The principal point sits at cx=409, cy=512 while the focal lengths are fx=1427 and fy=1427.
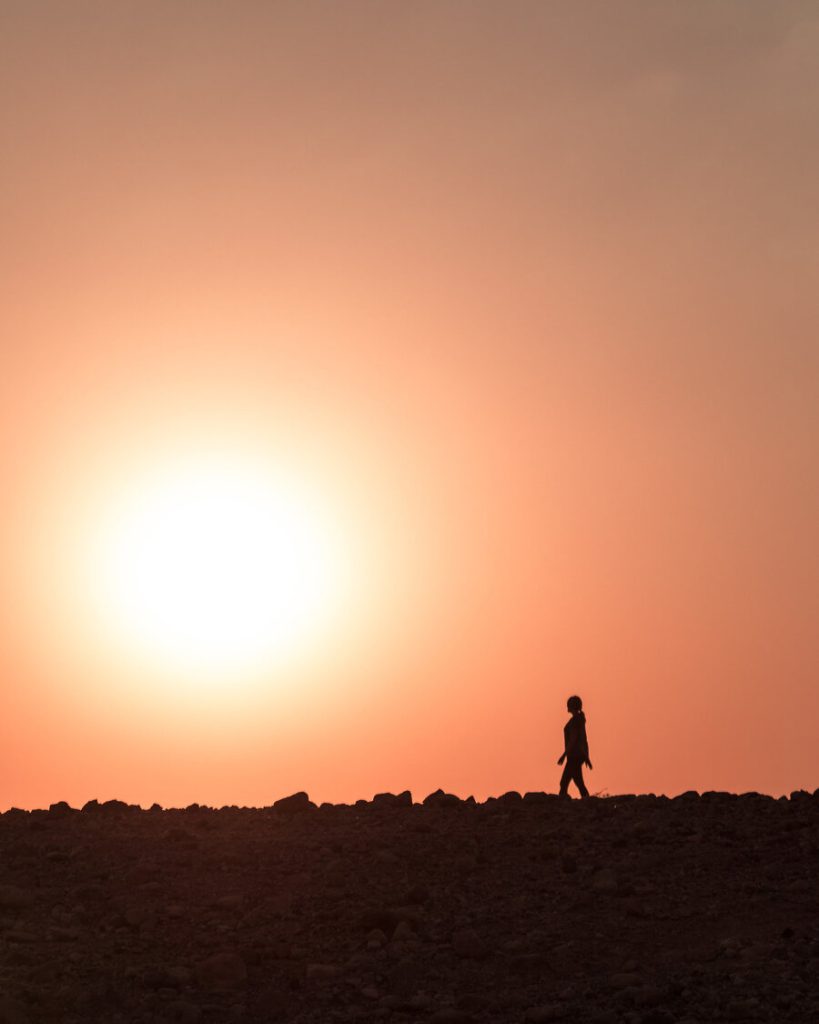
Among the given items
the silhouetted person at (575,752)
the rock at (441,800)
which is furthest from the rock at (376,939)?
the silhouetted person at (575,752)

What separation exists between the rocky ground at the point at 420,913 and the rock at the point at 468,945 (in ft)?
0.08

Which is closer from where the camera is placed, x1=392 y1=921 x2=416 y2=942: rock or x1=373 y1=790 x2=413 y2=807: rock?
x1=392 y1=921 x2=416 y2=942: rock

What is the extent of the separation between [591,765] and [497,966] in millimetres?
9655

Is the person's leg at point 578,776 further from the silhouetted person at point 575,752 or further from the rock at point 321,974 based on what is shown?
the rock at point 321,974

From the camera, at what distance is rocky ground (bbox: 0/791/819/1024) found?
14.9 meters

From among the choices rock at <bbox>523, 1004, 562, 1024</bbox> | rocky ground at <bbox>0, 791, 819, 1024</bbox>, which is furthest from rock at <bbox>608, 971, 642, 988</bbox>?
rock at <bbox>523, 1004, 562, 1024</bbox>

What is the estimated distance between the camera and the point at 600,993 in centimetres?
1487

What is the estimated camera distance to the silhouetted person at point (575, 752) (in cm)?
2498

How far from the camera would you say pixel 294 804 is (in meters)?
22.2

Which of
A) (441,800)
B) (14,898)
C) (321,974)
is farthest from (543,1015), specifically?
(441,800)

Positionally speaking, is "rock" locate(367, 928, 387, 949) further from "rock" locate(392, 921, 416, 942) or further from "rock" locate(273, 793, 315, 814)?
"rock" locate(273, 793, 315, 814)

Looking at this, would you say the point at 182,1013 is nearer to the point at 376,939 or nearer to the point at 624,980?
the point at 376,939

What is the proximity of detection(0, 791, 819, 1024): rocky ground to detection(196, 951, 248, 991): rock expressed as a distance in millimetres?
26

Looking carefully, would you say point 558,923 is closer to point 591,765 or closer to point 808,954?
point 808,954
